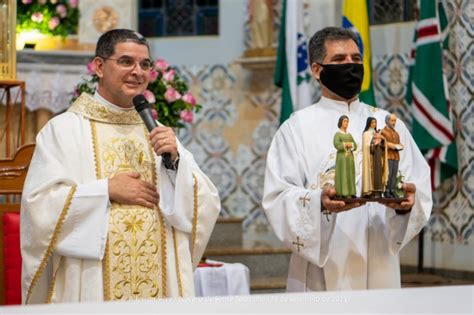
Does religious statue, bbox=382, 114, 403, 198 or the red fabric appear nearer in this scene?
religious statue, bbox=382, 114, 403, 198

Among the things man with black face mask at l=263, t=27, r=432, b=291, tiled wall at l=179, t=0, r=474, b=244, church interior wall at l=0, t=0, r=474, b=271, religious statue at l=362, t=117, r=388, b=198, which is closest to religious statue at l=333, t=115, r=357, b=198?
religious statue at l=362, t=117, r=388, b=198

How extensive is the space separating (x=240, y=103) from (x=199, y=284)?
15.3 feet

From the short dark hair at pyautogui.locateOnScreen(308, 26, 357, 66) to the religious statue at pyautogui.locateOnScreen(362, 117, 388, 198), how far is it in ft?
2.06

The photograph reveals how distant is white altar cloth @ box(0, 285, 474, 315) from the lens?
2.17 metres

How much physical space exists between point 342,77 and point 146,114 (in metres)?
1.00

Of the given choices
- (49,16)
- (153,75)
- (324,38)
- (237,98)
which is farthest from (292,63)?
(324,38)

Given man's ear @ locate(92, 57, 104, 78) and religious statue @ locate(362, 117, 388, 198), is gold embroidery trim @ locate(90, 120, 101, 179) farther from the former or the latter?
religious statue @ locate(362, 117, 388, 198)

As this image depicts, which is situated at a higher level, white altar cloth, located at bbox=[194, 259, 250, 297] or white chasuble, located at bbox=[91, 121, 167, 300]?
white chasuble, located at bbox=[91, 121, 167, 300]

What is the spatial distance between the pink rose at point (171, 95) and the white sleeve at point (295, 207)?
2288 millimetres

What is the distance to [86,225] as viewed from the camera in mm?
4309

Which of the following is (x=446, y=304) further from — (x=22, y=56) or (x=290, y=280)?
(x=22, y=56)

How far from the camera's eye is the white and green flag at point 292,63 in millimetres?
9102

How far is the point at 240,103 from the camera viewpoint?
34.9ft

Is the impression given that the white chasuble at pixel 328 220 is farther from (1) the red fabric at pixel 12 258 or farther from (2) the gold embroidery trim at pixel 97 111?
(1) the red fabric at pixel 12 258
